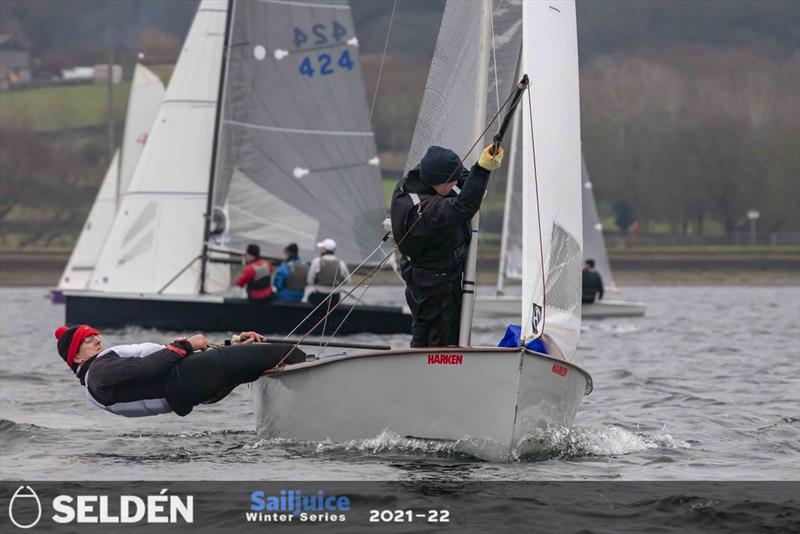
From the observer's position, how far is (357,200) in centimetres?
2512

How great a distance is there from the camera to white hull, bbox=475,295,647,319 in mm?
30672

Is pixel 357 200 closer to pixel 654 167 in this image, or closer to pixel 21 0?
pixel 654 167

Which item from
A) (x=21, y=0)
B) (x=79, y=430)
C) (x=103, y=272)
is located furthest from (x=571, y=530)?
(x=21, y=0)

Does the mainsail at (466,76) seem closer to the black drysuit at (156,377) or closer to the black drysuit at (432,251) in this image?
the black drysuit at (432,251)

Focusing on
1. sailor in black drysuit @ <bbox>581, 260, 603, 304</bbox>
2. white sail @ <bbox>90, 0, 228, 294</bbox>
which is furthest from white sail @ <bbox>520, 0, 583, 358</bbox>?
sailor in black drysuit @ <bbox>581, 260, 603, 304</bbox>

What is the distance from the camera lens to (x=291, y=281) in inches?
886

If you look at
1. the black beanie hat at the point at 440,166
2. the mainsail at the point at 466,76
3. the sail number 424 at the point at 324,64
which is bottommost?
the black beanie hat at the point at 440,166

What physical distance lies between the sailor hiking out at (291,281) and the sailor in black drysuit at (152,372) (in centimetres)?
1223

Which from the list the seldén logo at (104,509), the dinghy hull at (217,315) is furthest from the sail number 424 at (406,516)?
the dinghy hull at (217,315)

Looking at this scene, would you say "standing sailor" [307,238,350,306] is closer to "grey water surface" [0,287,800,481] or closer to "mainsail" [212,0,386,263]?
"mainsail" [212,0,386,263]

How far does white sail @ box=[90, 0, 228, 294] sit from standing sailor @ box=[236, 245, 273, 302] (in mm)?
1942

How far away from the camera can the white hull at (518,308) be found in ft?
101

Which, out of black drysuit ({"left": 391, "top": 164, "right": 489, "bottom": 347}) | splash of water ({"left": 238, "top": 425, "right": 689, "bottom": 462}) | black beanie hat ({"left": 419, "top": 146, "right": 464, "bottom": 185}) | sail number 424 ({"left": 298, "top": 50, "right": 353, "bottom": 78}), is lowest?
splash of water ({"left": 238, "top": 425, "right": 689, "bottom": 462})

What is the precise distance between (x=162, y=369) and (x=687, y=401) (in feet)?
19.7
